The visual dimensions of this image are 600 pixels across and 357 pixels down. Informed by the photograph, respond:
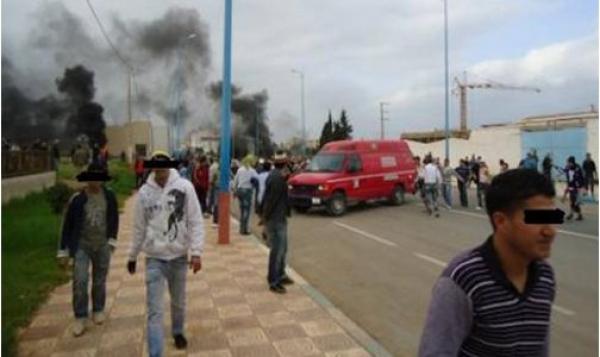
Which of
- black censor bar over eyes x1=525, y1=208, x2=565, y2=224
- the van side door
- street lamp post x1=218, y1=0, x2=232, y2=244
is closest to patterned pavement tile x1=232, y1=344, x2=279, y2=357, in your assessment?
black censor bar over eyes x1=525, y1=208, x2=565, y2=224

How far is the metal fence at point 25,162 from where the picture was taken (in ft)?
62.0

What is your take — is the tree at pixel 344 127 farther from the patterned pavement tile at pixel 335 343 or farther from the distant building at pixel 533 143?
the patterned pavement tile at pixel 335 343

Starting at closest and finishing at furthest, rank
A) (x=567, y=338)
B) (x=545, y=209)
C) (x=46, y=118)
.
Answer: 1. (x=545, y=209)
2. (x=567, y=338)
3. (x=46, y=118)

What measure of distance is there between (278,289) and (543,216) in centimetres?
588

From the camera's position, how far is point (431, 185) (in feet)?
56.3

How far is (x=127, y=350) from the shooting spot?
5.41m

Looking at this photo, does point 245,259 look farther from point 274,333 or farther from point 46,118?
point 46,118

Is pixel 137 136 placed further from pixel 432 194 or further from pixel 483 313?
pixel 483 313

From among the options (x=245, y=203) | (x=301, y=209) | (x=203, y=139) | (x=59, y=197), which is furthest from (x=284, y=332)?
(x=203, y=139)

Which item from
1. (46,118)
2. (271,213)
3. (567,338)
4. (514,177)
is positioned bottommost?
(567,338)

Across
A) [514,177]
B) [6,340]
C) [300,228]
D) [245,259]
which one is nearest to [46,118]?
[300,228]

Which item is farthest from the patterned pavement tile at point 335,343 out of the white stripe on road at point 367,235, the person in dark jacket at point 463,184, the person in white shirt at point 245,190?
the person in dark jacket at point 463,184

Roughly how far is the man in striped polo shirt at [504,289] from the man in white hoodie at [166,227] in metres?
3.30

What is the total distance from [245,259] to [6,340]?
4.97 metres
